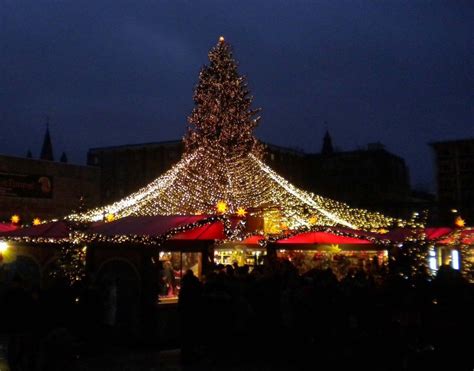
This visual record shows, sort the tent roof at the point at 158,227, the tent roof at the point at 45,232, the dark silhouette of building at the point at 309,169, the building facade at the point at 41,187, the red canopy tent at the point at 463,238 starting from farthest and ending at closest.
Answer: the dark silhouette of building at the point at 309,169, the building facade at the point at 41,187, the red canopy tent at the point at 463,238, the tent roof at the point at 45,232, the tent roof at the point at 158,227

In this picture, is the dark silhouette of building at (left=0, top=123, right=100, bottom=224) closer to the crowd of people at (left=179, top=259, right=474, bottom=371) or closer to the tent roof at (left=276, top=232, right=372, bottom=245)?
the tent roof at (left=276, top=232, right=372, bottom=245)

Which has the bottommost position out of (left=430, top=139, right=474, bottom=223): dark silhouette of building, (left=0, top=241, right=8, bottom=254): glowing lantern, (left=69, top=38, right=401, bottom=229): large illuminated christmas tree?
(left=0, top=241, right=8, bottom=254): glowing lantern

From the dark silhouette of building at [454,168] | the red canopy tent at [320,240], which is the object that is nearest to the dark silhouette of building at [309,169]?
the dark silhouette of building at [454,168]

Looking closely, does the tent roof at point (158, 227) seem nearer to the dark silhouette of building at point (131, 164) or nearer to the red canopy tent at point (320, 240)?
the red canopy tent at point (320, 240)

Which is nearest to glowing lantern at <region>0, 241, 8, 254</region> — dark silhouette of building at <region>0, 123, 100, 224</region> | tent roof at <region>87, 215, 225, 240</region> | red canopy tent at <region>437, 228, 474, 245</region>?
tent roof at <region>87, 215, 225, 240</region>

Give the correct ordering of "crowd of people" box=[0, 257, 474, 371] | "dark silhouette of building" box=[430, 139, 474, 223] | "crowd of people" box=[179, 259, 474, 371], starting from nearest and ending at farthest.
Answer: "crowd of people" box=[0, 257, 474, 371]
"crowd of people" box=[179, 259, 474, 371]
"dark silhouette of building" box=[430, 139, 474, 223]

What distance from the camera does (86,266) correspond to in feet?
44.0

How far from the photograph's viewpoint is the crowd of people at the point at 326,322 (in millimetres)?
9180

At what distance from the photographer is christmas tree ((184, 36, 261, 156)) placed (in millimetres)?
20641

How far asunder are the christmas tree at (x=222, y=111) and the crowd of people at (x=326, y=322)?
9917 mm

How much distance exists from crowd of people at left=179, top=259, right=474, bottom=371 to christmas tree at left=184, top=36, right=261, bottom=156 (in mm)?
9917

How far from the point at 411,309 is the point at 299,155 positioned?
53944 millimetres

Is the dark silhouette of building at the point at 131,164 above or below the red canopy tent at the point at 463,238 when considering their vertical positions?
above

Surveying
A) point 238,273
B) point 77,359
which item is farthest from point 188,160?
point 77,359
